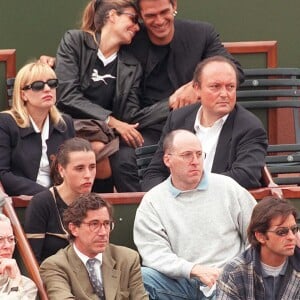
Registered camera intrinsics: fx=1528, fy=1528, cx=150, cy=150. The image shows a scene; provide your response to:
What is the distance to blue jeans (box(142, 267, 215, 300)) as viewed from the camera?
8570 millimetres

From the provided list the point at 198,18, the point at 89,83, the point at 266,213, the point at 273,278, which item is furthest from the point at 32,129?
the point at 198,18

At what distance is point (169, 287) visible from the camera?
8.60 metres

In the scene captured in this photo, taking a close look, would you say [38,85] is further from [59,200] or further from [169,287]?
[169,287]

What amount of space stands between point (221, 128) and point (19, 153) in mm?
1243

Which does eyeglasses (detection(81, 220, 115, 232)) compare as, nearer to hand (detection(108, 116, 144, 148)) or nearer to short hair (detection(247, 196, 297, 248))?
short hair (detection(247, 196, 297, 248))

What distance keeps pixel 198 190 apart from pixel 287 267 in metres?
0.84

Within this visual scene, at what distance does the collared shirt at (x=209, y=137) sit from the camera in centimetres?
928

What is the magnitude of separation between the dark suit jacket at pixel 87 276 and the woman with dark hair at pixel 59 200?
0.30 metres

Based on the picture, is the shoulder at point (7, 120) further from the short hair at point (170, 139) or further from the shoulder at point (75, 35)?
the shoulder at point (75, 35)

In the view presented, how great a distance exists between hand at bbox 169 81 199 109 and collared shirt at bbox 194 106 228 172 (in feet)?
1.61

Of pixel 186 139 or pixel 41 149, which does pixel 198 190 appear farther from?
pixel 41 149

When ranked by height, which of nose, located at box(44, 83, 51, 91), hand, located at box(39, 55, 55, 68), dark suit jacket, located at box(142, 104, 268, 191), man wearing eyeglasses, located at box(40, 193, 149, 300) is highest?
hand, located at box(39, 55, 55, 68)

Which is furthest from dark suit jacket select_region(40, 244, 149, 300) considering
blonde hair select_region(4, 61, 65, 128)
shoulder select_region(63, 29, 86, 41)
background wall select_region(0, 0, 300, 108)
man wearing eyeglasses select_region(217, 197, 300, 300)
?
background wall select_region(0, 0, 300, 108)

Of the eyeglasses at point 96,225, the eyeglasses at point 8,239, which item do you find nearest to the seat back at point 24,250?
the eyeglasses at point 8,239
